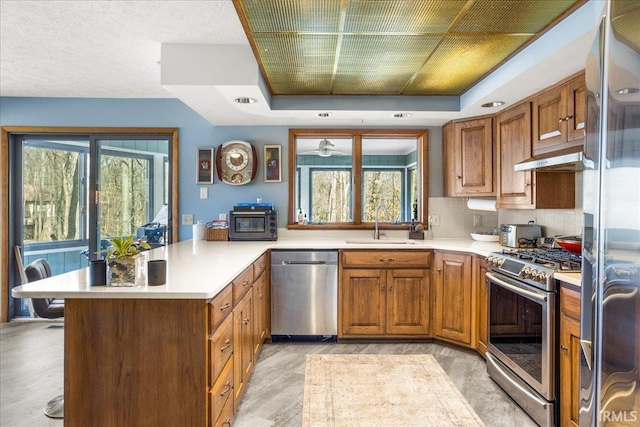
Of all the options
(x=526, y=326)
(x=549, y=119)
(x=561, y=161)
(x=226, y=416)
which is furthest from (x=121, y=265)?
(x=549, y=119)

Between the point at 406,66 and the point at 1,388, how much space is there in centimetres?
354

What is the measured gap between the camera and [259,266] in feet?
9.65

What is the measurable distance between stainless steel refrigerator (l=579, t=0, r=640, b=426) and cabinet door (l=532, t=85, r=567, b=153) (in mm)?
2039

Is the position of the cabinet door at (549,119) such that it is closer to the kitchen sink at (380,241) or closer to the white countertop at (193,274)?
the white countertop at (193,274)

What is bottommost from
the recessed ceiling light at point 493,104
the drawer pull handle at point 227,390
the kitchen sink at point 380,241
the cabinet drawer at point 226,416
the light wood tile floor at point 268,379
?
the light wood tile floor at point 268,379

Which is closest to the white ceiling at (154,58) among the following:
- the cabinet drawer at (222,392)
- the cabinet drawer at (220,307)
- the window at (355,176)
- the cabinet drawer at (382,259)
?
the window at (355,176)

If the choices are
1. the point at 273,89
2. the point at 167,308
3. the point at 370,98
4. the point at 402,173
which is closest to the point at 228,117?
the point at 273,89

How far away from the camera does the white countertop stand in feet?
4.86

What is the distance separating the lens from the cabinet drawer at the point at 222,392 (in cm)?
158

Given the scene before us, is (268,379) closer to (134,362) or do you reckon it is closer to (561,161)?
(134,362)

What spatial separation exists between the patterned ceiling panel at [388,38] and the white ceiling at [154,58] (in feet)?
0.50

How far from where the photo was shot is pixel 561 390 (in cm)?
201

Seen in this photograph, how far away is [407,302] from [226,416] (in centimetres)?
192

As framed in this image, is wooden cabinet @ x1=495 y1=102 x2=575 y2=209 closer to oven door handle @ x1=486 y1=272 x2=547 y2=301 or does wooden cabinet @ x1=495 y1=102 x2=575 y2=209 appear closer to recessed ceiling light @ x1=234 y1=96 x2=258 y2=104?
oven door handle @ x1=486 y1=272 x2=547 y2=301
